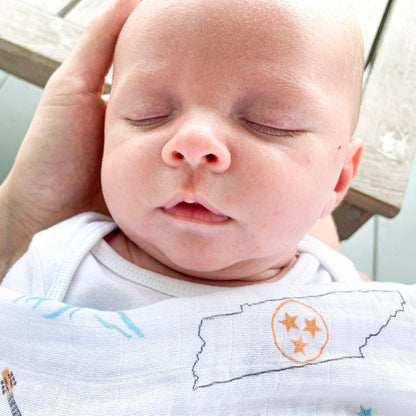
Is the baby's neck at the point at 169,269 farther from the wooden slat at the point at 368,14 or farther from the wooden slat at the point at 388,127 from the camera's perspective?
the wooden slat at the point at 368,14

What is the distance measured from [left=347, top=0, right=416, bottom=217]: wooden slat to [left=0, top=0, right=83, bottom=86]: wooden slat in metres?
0.85

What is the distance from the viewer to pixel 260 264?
0.72 metres

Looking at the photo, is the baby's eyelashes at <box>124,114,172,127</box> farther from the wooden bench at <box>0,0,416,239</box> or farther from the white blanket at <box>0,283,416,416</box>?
the wooden bench at <box>0,0,416,239</box>

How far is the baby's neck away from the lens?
74cm

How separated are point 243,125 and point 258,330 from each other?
29 centimetres

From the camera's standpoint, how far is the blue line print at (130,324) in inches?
24.2

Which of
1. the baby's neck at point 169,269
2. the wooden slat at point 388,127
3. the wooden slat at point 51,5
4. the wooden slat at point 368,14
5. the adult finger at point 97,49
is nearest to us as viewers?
the baby's neck at point 169,269

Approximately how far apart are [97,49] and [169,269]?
17.6 inches

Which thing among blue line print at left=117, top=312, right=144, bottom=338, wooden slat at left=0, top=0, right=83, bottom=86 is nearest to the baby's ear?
blue line print at left=117, top=312, right=144, bottom=338

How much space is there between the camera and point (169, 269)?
0.74 metres

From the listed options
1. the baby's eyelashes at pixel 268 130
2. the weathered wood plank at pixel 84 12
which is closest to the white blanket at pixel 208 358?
the baby's eyelashes at pixel 268 130

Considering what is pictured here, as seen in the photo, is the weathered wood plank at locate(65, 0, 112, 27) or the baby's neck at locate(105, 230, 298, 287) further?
the weathered wood plank at locate(65, 0, 112, 27)

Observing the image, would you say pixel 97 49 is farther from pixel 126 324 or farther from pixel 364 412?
pixel 364 412

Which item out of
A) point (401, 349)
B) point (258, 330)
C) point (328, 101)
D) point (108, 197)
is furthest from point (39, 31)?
point (401, 349)
